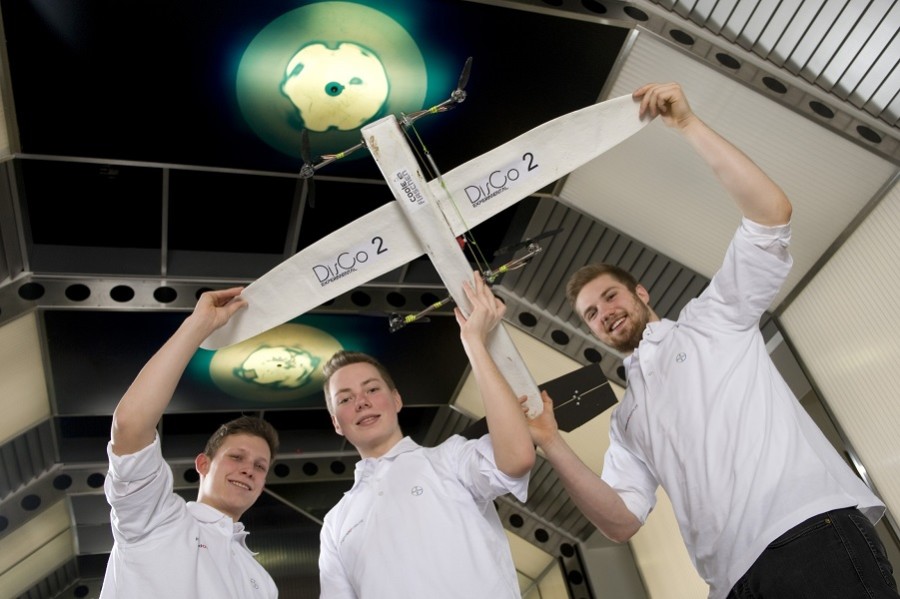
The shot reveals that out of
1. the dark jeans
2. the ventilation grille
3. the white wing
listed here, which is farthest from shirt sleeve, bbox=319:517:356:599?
the ventilation grille

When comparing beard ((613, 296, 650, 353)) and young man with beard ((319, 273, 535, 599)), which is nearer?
young man with beard ((319, 273, 535, 599))

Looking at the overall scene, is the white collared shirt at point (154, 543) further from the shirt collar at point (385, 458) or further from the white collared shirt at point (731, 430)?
the white collared shirt at point (731, 430)

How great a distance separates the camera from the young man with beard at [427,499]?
190 centimetres

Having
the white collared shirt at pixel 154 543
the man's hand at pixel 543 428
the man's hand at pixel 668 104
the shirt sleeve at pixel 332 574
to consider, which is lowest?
the shirt sleeve at pixel 332 574

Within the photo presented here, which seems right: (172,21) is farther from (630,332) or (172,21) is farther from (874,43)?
(874,43)

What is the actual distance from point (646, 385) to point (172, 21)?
2.27 m

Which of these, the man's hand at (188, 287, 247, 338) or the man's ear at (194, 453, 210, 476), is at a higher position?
the man's hand at (188, 287, 247, 338)

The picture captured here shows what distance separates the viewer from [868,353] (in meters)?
3.37

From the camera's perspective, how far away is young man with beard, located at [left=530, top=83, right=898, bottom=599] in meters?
1.69

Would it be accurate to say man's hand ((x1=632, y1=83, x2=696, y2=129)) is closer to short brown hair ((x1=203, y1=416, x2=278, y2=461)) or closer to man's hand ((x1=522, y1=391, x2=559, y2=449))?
man's hand ((x1=522, y1=391, x2=559, y2=449))

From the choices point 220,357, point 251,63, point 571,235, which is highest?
point 251,63

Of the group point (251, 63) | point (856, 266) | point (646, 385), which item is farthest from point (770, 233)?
point (251, 63)

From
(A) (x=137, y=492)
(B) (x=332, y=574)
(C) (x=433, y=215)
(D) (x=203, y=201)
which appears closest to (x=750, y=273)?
(C) (x=433, y=215)

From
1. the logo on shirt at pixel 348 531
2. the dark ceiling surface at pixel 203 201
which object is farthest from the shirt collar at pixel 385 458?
the dark ceiling surface at pixel 203 201
